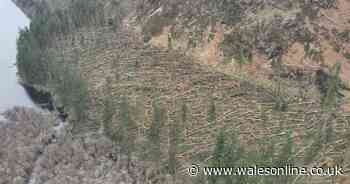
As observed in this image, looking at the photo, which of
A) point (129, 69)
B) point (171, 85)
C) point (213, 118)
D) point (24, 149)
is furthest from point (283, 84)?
point (24, 149)

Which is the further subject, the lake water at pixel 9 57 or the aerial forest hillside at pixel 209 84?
the lake water at pixel 9 57

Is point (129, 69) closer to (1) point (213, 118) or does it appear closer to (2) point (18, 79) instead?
(1) point (213, 118)

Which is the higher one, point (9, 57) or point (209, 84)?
point (9, 57)

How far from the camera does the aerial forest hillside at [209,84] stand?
34.8 metres

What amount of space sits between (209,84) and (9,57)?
1508 inches

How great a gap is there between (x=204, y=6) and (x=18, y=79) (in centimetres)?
2959

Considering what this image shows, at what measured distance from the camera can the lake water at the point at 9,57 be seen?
2221 inches

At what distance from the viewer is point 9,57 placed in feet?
222

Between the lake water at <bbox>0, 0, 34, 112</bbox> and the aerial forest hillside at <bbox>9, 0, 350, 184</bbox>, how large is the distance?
8.59ft

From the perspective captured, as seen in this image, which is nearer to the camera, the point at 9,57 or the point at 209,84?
the point at 209,84

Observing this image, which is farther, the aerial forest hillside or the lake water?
the lake water

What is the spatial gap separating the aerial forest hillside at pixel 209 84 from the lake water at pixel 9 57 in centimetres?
262

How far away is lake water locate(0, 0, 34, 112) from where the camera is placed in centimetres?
5641

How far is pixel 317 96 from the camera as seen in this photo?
40625 mm
